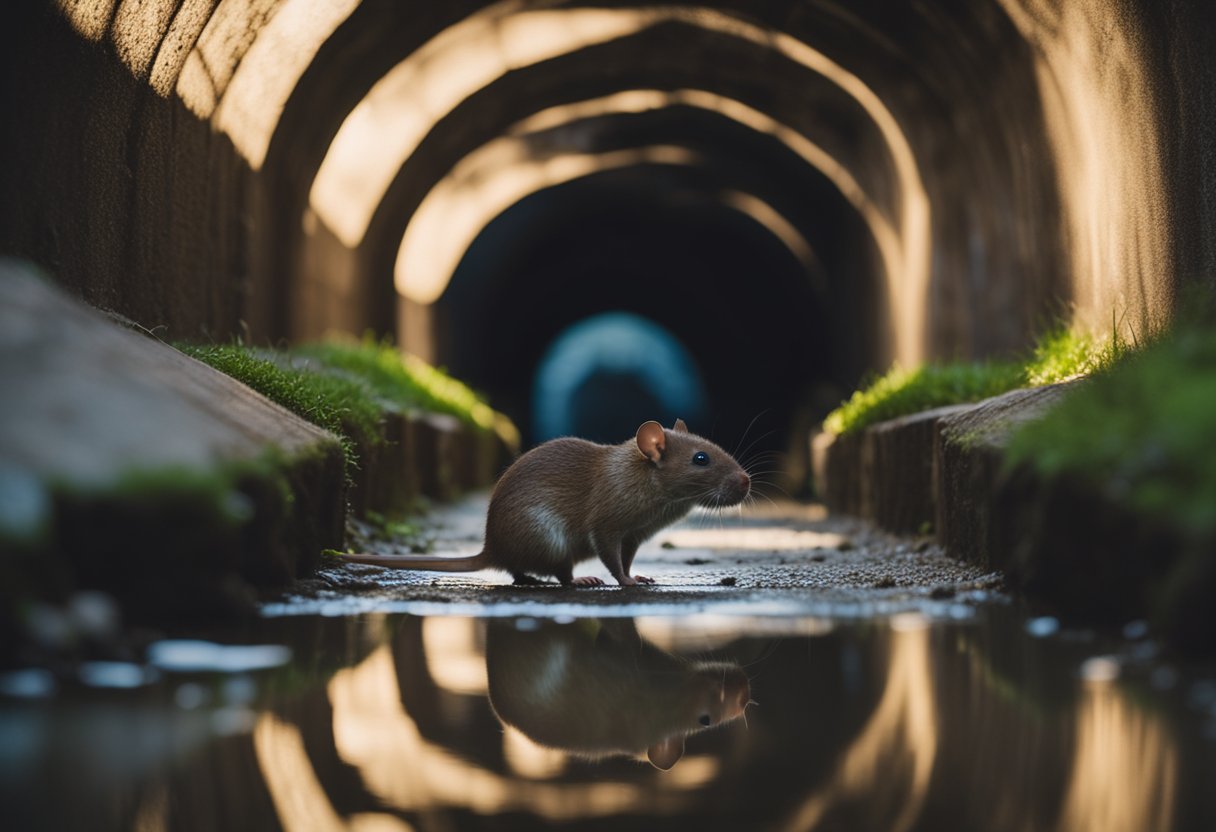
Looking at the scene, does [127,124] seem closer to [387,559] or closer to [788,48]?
[387,559]

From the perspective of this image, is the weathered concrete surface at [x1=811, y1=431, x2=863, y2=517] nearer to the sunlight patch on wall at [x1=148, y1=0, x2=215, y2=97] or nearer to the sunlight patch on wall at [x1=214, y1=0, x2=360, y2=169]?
the sunlight patch on wall at [x1=214, y1=0, x2=360, y2=169]

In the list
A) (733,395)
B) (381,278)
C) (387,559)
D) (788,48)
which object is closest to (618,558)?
(387,559)

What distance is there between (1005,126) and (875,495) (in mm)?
3209

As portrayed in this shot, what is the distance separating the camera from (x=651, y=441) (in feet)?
22.1

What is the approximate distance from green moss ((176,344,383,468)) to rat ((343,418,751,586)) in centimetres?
90

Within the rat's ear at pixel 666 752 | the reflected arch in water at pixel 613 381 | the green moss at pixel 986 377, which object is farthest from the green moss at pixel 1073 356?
the reflected arch in water at pixel 613 381

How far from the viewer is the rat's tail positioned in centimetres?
643

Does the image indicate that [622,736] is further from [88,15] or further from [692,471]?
[88,15]

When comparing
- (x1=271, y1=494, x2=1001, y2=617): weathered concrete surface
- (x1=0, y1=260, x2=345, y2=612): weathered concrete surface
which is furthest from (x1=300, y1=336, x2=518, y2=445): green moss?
(x1=0, y1=260, x2=345, y2=612): weathered concrete surface

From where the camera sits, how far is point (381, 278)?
18.3 metres

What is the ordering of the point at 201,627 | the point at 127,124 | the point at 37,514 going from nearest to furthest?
the point at 37,514, the point at 201,627, the point at 127,124

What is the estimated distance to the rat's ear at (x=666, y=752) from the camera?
3064 millimetres

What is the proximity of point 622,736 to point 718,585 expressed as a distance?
3347mm

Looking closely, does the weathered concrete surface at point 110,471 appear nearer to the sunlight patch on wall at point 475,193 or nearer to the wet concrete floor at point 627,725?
the wet concrete floor at point 627,725
